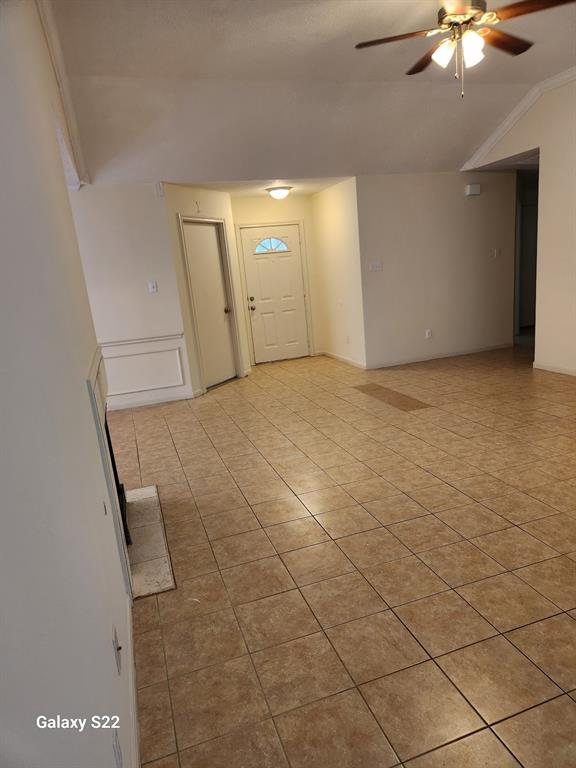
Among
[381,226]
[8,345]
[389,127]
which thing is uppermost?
[389,127]

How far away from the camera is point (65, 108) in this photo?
12.0 ft

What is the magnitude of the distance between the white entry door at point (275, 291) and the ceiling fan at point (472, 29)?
399cm

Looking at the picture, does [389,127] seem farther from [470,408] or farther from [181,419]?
[181,419]

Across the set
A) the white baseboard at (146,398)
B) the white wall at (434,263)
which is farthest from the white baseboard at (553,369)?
the white baseboard at (146,398)

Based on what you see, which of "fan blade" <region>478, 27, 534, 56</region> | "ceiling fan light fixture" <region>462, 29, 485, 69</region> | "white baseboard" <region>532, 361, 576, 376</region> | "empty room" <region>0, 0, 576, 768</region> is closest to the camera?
"empty room" <region>0, 0, 576, 768</region>

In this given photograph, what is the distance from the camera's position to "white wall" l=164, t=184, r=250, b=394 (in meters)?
5.38

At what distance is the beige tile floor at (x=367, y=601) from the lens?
4.86 feet

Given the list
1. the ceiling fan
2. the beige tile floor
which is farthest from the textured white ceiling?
the beige tile floor

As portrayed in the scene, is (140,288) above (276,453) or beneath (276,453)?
above

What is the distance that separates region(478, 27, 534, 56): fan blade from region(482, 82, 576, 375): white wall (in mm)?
2262

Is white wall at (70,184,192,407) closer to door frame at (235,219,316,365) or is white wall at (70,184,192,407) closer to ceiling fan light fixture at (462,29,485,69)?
door frame at (235,219,316,365)

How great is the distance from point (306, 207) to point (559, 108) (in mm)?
3430

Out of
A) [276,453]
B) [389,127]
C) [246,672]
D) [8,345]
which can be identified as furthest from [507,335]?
[8,345]

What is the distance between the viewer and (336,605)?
2037 millimetres
